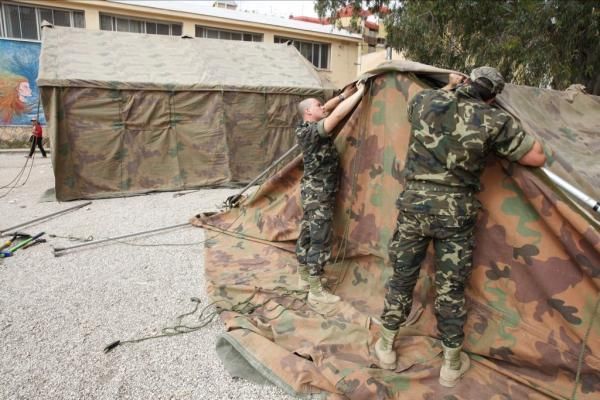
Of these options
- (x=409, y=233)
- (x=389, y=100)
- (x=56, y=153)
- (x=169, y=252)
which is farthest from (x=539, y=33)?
(x=56, y=153)

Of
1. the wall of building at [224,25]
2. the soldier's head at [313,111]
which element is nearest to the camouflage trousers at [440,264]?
the soldier's head at [313,111]

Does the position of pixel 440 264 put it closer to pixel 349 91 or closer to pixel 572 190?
pixel 572 190

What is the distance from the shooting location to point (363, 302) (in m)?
3.51

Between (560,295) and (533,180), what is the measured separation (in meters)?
0.70

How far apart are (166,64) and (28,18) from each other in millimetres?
11198

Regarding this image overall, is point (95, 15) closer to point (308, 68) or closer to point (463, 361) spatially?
point (308, 68)

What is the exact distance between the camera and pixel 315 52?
20.3 metres

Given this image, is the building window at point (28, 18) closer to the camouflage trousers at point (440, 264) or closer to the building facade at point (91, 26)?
the building facade at point (91, 26)

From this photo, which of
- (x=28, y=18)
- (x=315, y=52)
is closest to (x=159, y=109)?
(x=28, y=18)

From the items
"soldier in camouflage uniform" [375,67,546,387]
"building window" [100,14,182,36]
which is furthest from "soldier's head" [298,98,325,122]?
"building window" [100,14,182,36]

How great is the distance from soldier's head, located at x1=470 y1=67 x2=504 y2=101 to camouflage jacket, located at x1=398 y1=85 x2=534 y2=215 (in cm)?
5

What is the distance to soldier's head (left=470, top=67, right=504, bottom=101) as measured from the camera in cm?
241

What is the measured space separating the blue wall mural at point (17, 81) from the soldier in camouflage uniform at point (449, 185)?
17.2m

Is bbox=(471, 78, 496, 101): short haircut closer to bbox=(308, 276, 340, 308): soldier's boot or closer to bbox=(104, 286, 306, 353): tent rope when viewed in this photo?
bbox=(308, 276, 340, 308): soldier's boot
